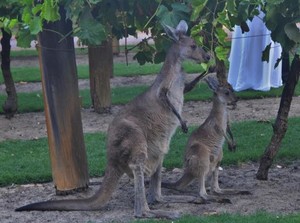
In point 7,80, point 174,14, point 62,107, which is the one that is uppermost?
point 174,14

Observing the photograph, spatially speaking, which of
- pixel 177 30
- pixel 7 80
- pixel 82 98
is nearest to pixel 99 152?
pixel 7 80

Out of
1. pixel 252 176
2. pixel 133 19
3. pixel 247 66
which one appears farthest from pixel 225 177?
pixel 247 66

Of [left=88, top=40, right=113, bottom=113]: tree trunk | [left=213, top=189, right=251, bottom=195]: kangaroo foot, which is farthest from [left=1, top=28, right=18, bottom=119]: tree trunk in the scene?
[left=213, top=189, right=251, bottom=195]: kangaroo foot

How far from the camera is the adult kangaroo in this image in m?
6.04

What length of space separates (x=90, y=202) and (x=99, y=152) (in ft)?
7.26

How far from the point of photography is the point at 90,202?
6180 mm

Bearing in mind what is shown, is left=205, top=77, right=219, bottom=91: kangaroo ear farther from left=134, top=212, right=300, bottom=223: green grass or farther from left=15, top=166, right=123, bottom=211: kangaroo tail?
left=134, top=212, right=300, bottom=223: green grass

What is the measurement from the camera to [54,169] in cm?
667

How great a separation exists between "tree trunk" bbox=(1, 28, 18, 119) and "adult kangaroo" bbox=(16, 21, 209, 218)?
415cm

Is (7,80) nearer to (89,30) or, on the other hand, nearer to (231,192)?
(231,192)

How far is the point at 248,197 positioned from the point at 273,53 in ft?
19.8

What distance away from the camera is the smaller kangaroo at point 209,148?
20.8 ft

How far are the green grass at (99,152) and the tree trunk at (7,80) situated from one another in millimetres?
1295

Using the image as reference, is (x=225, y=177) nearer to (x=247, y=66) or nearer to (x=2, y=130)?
(x=2, y=130)
